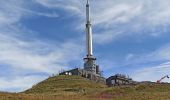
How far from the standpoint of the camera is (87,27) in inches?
6019

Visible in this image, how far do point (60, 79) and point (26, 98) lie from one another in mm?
60611

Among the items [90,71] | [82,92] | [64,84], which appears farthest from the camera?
[90,71]

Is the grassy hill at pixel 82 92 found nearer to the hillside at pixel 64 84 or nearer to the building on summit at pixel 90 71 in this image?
the hillside at pixel 64 84

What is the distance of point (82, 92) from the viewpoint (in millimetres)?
96062

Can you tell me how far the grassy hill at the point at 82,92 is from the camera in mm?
76938

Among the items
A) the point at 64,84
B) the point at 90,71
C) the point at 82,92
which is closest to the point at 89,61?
the point at 90,71

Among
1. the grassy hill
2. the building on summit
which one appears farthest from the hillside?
the building on summit

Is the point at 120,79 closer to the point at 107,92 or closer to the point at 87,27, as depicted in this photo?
the point at 87,27

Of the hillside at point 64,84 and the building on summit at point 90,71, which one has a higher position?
the building on summit at point 90,71

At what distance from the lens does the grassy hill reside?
7694 cm

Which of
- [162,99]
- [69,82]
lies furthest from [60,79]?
[162,99]

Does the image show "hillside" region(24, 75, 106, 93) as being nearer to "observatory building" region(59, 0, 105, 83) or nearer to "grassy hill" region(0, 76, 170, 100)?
"grassy hill" region(0, 76, 170, 100)

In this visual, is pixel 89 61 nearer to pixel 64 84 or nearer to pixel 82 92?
pixel 64 84

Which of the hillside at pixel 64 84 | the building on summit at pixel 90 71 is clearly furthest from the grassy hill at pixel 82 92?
the building on summit at pixel 90 71
